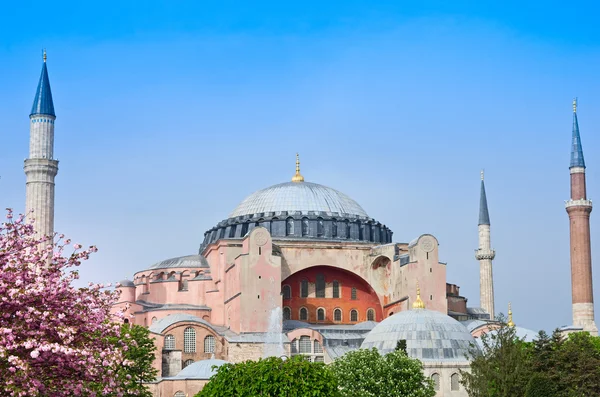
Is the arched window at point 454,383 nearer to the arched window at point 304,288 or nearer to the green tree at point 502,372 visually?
the green tree at point 502,372

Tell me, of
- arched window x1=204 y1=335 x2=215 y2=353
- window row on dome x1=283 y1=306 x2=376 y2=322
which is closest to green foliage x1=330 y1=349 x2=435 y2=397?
arched window x1=204 y1=335 x2=215 y2=353

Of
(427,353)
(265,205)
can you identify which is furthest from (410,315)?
(265,205)

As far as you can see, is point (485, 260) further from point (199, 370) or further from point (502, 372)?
point (502, 372)

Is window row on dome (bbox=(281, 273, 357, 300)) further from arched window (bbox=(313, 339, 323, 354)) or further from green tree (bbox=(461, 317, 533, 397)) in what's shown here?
green tree (bbox=(461, 317, 533, 397))

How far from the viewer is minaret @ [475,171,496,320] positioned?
6644 centimetres

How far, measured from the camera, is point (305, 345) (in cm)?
5044

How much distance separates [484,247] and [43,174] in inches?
1154

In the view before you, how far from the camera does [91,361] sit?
1686 cm

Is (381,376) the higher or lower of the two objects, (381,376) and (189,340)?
the lower

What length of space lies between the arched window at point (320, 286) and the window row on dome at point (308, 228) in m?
2.26

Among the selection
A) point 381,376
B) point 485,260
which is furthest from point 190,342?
point 485,260

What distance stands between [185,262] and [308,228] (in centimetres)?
675

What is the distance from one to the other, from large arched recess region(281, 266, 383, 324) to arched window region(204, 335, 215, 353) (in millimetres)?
5377

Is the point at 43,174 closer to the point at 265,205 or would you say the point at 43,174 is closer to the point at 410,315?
the point at 265,205
